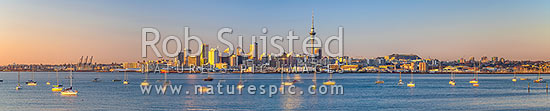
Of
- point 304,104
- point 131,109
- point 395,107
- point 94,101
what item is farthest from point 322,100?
point 94,101

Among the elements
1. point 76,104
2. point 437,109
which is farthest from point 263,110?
point 76,104

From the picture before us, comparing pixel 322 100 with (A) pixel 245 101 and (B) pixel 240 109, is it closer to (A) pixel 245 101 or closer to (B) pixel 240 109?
(A) pixel 245 101

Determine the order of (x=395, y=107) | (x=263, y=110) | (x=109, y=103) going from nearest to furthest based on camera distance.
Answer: (x=263, y=110) → (x=395, y=107) → (x=109, y=103)

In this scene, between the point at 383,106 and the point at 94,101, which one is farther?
the point at 94,101

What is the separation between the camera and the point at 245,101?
45625mm

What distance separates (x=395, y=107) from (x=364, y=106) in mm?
2371

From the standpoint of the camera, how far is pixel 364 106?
43.2m

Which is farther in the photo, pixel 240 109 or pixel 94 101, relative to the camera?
pixel 94 101

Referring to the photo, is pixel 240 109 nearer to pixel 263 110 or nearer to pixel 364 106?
pixel 263 110

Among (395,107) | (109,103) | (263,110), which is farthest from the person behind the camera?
(109,103)

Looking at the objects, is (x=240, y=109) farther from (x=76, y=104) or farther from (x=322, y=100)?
(x=76, y=104)

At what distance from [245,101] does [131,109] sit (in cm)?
948

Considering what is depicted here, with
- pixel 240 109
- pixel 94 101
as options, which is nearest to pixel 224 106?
pixel 240 109

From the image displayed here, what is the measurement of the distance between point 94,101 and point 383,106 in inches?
902
